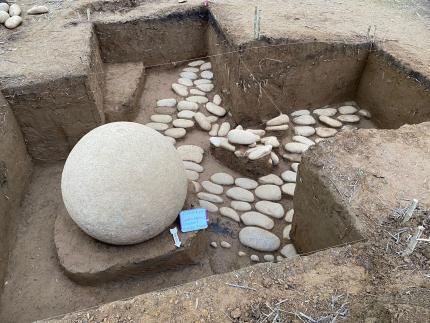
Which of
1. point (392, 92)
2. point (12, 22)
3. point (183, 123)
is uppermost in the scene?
point (12, 22)

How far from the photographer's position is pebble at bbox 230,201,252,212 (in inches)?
177

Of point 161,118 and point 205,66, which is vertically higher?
point 205,66

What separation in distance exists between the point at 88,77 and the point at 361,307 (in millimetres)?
3928

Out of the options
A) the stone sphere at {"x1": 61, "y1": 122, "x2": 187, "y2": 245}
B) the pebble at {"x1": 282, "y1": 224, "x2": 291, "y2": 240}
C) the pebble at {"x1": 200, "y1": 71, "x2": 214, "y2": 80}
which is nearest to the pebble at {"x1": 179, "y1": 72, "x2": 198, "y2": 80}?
the pebble at {"x1": 200, "y1": 71, "x2": 214, "y2": 80}

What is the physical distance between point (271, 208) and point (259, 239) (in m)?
0.48

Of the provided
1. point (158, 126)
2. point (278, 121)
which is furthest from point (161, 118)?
point (278, 121)

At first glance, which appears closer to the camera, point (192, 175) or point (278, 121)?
point (192, 175)

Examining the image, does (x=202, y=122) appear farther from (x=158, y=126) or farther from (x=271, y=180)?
(x=271, y=180)

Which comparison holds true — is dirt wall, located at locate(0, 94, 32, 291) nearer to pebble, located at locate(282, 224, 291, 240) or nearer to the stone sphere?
the stone sphere

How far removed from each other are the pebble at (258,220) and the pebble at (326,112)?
210cm

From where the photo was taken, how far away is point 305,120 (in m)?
5.56

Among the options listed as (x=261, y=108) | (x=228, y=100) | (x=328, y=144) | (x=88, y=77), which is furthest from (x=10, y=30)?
(x=328, y=144)

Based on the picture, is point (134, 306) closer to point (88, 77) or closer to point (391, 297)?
point (391, 297)

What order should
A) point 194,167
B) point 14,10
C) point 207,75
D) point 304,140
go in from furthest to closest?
point 207,75 < point 14,10 < point 304,140 < point 194,167
